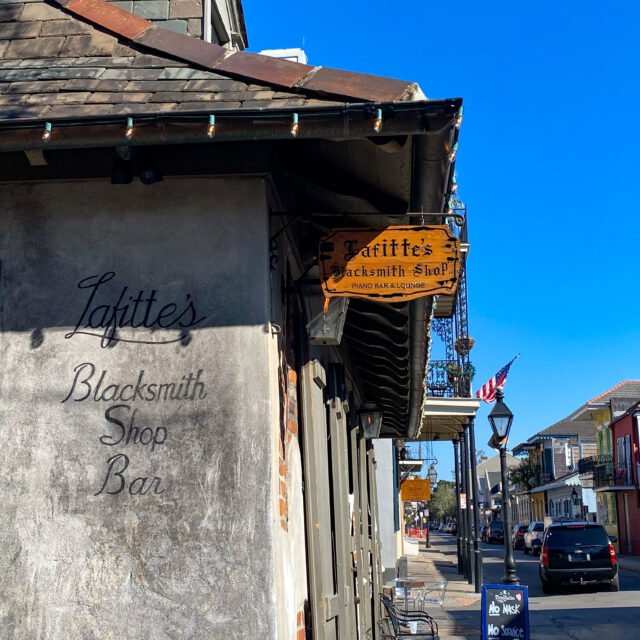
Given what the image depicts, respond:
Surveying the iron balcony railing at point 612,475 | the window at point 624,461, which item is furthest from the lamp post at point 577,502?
the window at point 624,461

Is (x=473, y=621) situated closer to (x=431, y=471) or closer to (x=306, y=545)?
(x=306, y=545)

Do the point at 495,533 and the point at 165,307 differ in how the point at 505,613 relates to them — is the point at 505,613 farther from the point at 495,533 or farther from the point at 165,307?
the point at 495,533

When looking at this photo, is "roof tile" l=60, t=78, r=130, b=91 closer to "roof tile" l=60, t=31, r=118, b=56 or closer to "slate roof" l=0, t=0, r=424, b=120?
"slate roof" l=0, t=0, r=424, b=120

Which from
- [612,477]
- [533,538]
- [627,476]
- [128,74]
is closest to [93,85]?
[128,74]

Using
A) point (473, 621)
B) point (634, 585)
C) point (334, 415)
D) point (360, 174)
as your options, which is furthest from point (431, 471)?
point (360, 174)

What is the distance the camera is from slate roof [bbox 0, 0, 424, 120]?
14.8 feet

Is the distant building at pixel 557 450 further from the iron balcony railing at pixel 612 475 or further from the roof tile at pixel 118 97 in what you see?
the roof tile at pixel 118 97

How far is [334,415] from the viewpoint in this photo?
25.1 feet

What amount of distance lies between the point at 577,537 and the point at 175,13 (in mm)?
19006

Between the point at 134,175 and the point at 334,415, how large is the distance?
3476 mm

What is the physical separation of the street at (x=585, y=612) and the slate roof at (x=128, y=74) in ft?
37.1

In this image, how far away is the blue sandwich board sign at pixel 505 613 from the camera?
11.0 metres

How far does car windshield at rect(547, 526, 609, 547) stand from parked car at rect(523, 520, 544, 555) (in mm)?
20354

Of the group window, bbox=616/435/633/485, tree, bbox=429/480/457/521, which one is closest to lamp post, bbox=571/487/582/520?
window, bbox=616/435/633/485
